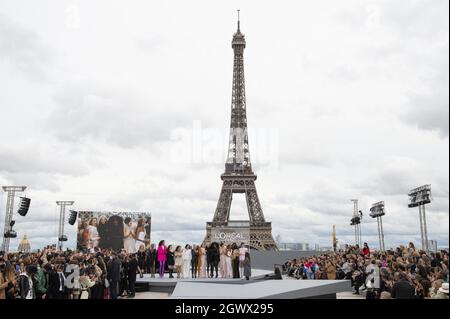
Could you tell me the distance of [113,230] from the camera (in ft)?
89.7

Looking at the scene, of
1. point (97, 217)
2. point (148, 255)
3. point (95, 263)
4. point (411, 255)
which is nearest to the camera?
point (95, 263)

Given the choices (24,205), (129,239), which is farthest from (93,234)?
(24,205)

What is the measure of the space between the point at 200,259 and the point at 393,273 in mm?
8590

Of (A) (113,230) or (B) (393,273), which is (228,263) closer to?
(B) (393,273)

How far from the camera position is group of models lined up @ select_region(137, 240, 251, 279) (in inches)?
698

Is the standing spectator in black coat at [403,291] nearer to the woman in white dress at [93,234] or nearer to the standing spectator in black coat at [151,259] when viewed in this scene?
the standing spectator in black coat at [151,259]

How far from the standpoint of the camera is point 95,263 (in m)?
12.5

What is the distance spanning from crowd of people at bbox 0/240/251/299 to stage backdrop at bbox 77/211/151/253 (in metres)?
6.72
